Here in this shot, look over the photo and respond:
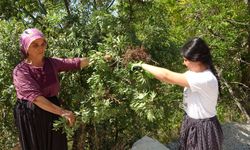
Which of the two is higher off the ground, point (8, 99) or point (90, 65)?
point (90, 65)

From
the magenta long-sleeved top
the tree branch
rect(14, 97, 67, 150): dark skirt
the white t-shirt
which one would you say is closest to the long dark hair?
the white t-shirt

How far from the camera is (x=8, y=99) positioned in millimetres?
4766

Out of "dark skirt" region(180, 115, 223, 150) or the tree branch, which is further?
the tree branch

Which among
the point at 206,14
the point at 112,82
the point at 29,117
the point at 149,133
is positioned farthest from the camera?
the point at 206,14

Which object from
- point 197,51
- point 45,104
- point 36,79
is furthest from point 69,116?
point 197,51

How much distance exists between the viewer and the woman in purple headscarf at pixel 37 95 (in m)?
3.65

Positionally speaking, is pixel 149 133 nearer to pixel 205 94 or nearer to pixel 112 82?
pixel 112 82

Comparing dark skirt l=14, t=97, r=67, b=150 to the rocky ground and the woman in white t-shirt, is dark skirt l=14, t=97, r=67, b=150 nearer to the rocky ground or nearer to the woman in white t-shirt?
the woman in white t-shirt

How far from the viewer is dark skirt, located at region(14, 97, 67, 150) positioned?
3.80 meters

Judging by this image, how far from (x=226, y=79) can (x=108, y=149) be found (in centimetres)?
450

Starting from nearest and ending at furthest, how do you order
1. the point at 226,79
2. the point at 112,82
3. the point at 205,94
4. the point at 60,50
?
the point at 205,94 < the point at 112,82 < the point at 60,50 < the point at 226,79

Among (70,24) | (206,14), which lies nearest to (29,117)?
(70,24)

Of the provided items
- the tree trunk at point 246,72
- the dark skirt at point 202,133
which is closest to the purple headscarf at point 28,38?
the dark skirt at point 202,133

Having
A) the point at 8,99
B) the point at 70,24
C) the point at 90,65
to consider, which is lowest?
the point at 8,99
